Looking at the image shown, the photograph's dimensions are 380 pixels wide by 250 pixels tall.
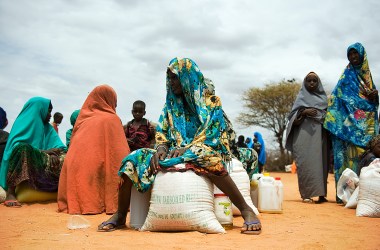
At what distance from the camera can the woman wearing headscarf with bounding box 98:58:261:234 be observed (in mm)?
3348

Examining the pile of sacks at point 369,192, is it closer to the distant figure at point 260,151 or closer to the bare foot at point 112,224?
the bare foot at point 112,224

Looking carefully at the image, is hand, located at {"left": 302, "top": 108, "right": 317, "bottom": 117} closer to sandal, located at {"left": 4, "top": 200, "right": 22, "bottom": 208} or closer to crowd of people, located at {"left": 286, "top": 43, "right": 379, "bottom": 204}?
crowd of people, located at {"left": 286, "top": 43, "right": 379, "bottom": 204}

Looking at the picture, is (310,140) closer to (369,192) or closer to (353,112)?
(353,112)

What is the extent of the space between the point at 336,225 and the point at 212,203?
136 centimetres

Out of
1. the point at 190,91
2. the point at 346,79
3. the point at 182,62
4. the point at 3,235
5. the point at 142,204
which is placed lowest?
the point at 3,235

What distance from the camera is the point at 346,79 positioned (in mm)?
6328

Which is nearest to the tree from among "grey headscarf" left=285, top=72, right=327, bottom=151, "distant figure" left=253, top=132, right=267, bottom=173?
"distant figure" left=253, top=132, right=267, bottom=173

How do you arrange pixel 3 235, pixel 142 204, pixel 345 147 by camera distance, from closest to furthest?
1. pixel 3 235
2. pixel 142 204
3. pixel 345 147

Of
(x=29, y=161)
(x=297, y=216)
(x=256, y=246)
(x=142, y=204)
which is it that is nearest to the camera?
(x=256, y=246)

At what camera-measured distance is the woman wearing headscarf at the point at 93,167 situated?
4.91 m

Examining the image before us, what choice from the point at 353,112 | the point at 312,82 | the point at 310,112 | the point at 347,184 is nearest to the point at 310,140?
the point at 310,112

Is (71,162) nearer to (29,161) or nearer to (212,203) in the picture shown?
(29,161)

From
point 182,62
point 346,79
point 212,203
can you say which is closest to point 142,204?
point 212,203

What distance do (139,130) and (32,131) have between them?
1.71 metres
